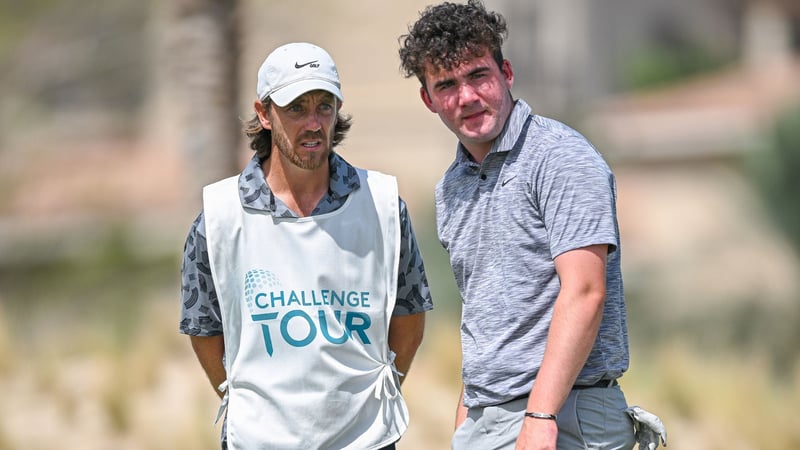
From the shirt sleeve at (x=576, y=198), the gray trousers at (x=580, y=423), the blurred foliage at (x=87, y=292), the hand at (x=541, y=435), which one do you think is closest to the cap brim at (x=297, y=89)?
the shirt sleeve at (x=576, y=198)

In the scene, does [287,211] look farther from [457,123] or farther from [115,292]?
[115,292]

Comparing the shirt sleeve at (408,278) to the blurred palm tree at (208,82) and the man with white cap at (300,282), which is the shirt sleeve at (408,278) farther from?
the blurred palm tree at (208,82)

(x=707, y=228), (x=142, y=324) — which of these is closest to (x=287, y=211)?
(x=142, y=324)

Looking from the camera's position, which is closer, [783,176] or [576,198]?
[576,198]

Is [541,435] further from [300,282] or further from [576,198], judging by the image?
[300,282]

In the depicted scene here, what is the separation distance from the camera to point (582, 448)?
338cm

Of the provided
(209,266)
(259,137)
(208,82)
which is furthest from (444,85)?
Result: (208,82)

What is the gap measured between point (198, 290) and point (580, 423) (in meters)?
1.27

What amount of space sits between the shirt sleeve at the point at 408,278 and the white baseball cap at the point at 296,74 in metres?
0.51

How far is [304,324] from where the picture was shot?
3.71 m

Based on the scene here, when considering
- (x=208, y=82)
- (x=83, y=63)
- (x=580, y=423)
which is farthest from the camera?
(x=83, y=63)

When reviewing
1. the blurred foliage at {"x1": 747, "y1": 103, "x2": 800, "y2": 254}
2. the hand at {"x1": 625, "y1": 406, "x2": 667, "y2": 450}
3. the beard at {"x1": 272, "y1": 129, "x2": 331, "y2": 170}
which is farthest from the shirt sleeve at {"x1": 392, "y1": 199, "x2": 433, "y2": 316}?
the blurred foliage at {"x1": 747, "y1": 103, "x2": 800, "y2": 254}

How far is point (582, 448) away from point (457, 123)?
986 mm

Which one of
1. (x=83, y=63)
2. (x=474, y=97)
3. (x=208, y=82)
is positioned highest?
(x=83, y=63)
